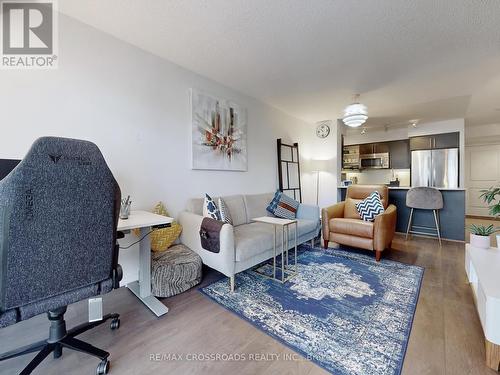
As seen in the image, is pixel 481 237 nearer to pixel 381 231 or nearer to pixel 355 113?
pixel 381 231

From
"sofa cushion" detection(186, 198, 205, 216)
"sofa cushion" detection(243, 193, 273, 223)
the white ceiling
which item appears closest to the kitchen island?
the white ceiling

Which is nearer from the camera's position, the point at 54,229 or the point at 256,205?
the point at 54,229

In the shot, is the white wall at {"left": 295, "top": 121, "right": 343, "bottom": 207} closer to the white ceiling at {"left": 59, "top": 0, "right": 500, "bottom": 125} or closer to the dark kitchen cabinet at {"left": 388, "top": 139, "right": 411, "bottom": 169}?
the white ceiling at {"left": 59, "top": 0, "right": 500, "bottom": 125}

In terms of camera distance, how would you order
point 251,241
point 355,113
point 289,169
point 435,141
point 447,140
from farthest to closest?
point 435,141 → point 447,140 → point 289,169 → point 355,113 → point 251,241

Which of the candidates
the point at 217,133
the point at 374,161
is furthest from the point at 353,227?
the point at 374,161

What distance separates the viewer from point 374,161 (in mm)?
5996

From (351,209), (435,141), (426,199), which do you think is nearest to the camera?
(351,209)

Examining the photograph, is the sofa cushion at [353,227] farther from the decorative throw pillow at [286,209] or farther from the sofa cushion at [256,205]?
the sofa cushion at [256,205]

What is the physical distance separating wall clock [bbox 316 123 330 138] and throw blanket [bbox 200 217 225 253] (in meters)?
3.72

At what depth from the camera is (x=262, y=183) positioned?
3906 mm

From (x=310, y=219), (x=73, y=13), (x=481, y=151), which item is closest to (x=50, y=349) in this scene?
(x=73, y=13)

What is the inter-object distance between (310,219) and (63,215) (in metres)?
3.04

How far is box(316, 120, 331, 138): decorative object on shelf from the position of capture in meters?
4.87

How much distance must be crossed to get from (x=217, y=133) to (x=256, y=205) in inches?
47.7
